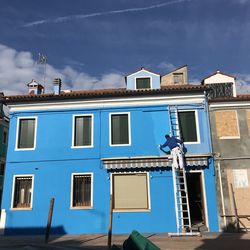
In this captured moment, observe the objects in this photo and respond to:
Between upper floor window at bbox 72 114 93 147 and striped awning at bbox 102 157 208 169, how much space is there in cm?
168

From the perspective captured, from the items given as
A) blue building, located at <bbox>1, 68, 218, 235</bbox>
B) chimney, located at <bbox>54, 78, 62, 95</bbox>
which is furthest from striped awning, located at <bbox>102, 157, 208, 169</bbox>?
chimney, located at <bbox>54, 78, 62, 95</bbox>

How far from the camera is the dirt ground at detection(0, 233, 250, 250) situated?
10178mm

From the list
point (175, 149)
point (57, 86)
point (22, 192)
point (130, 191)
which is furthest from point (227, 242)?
point (57, 86)

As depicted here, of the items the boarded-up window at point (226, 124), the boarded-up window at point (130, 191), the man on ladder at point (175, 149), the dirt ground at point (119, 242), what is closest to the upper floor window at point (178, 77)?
the boarded-up window at point (226, 124)

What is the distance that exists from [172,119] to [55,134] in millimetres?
5960

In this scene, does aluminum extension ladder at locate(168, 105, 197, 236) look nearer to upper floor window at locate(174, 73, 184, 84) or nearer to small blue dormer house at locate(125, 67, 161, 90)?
small blue dormer house at locate(125, 67, 161, 90)

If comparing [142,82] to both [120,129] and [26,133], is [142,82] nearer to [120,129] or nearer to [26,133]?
[120,129]

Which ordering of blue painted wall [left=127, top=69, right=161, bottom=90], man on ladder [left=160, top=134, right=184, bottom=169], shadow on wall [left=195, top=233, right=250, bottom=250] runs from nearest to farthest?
shadow on wall [left=195, top=233, right=250, bottom=250], man on ladder [left=160, top=134, right=184, bottom=169], blue painted wall [left=127, top=69, right=161, bottom=90]

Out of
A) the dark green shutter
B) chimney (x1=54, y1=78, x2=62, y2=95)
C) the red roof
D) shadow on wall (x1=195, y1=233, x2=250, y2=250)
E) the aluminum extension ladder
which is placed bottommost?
shadow on wall (x1=195, y1=233, x2=250, y2=250)

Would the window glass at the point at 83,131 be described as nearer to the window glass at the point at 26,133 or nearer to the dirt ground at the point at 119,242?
the window glass at the point at 26,133

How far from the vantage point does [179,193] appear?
1369cm

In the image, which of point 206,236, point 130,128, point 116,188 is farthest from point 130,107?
point 206,236

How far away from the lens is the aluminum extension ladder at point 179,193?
42.6 ft

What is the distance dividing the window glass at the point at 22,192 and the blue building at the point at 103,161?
0.05m
